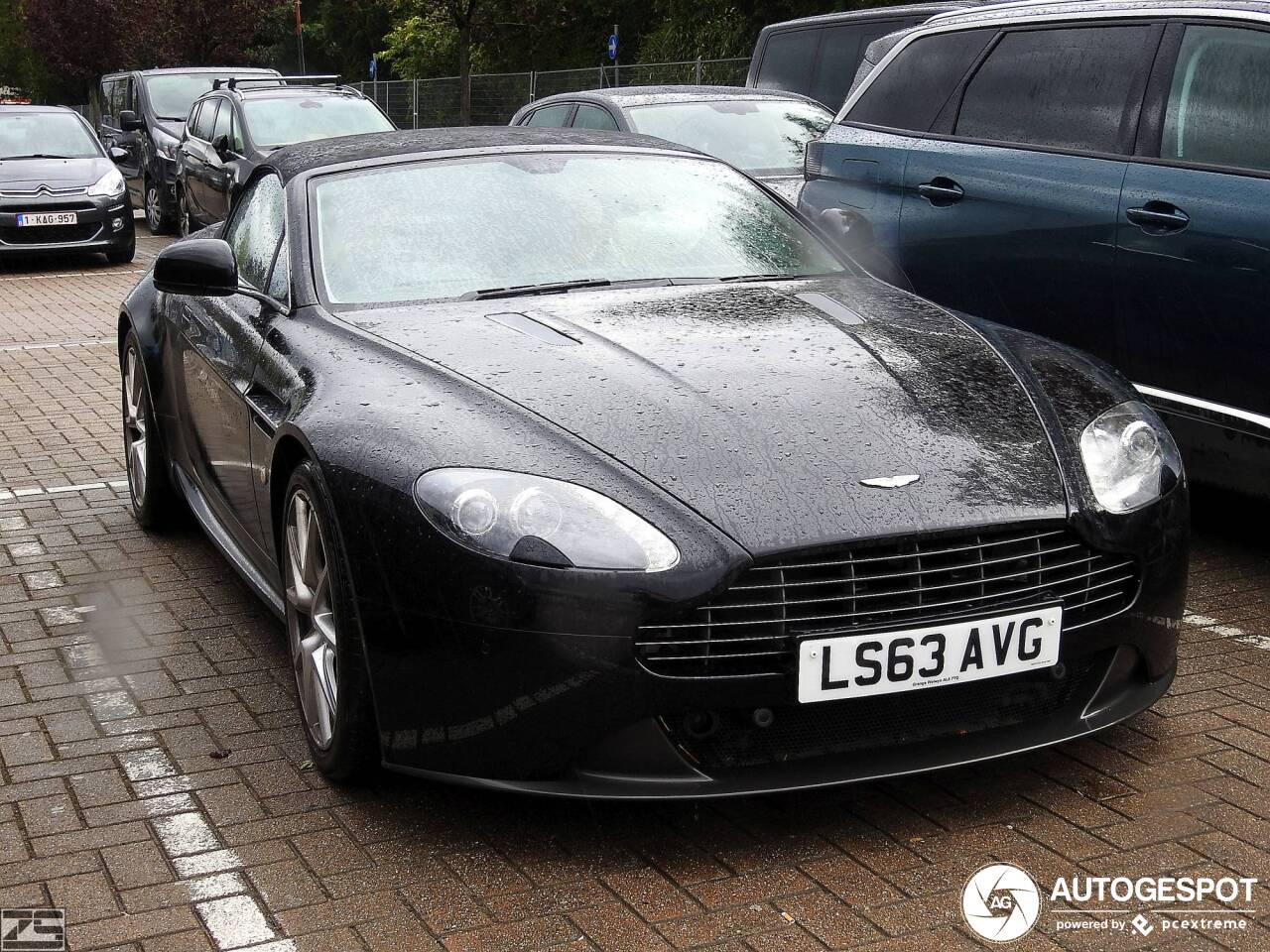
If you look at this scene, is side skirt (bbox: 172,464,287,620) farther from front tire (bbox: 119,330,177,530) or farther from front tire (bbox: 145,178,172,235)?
front tire (bbox: 145,178,172,235)

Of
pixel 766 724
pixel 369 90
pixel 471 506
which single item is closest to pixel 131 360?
pixel 471 506

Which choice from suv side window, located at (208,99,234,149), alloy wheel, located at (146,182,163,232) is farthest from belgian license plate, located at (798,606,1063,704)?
alloy wheel, located at (146,182,163,232)

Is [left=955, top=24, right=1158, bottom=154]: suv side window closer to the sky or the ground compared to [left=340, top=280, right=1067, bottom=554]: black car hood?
closer to the sky

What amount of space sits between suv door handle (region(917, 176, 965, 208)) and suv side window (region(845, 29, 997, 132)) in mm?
340

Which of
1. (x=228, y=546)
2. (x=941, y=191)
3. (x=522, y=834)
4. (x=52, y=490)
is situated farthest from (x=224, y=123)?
(x=522, y=834)

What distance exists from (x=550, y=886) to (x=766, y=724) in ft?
1.75

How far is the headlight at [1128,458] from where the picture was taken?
11.6 ft

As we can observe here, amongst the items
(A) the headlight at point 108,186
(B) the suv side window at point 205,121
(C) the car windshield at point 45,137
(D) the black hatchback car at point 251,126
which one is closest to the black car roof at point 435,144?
(D) the black hatchback car at point 251,126

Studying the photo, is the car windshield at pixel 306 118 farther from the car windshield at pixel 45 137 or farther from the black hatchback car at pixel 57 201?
the car windshield at pixel 45 137

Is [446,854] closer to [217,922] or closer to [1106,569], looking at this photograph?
[217,922]

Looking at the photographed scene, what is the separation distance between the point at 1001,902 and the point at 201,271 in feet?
9.28

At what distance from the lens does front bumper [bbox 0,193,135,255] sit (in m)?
15.6

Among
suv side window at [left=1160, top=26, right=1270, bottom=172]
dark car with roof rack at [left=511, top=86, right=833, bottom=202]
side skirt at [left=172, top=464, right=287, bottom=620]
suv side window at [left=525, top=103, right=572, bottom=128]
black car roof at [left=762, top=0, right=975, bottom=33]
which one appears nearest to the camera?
side skirt at [left=172, top=464, right=287, bottom=620]

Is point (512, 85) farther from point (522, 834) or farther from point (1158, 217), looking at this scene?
point (522, 834)
